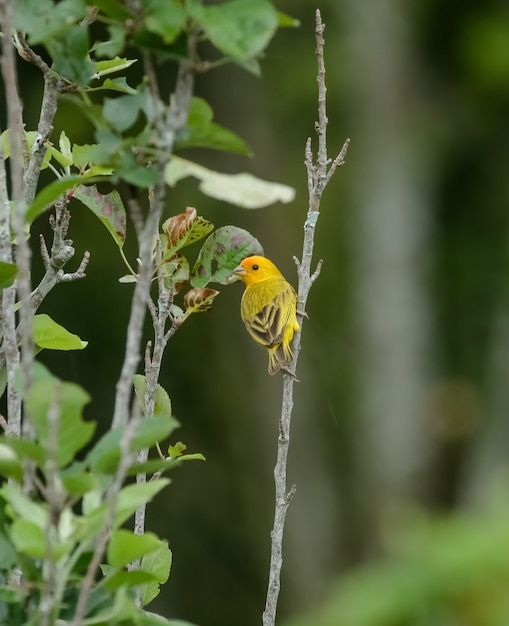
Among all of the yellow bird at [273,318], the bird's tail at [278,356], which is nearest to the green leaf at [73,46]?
the yellow bird at [273,318]

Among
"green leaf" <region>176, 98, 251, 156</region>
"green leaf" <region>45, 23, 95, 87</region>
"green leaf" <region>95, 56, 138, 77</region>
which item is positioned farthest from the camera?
"green leaf" <region>95, 56, 138, 77</region>

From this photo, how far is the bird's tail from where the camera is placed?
4.27 m

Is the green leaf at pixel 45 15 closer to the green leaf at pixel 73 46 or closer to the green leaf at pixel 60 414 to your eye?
the green leaf at pixel 73 46

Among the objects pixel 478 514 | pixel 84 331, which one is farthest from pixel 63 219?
pixel 84 331

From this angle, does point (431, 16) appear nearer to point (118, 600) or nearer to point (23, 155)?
point (23, 155)

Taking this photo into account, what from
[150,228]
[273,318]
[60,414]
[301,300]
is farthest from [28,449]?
[273,318]

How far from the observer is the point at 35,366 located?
1.36m

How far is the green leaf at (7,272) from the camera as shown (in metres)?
1.60

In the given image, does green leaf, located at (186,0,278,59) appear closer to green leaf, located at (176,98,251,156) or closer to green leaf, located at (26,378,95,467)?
A: green leaf, located at (176,98,251,156)

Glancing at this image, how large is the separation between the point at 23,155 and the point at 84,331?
781 cm

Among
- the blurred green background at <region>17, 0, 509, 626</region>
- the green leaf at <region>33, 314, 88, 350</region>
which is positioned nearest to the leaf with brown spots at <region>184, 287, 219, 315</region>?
the green leaf at <region>33, 314, 88, 350</region>

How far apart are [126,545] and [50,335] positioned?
70 centimetres

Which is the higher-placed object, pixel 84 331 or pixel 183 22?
pixel 183 22

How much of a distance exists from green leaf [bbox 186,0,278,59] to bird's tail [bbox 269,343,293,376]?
2.92 meters
